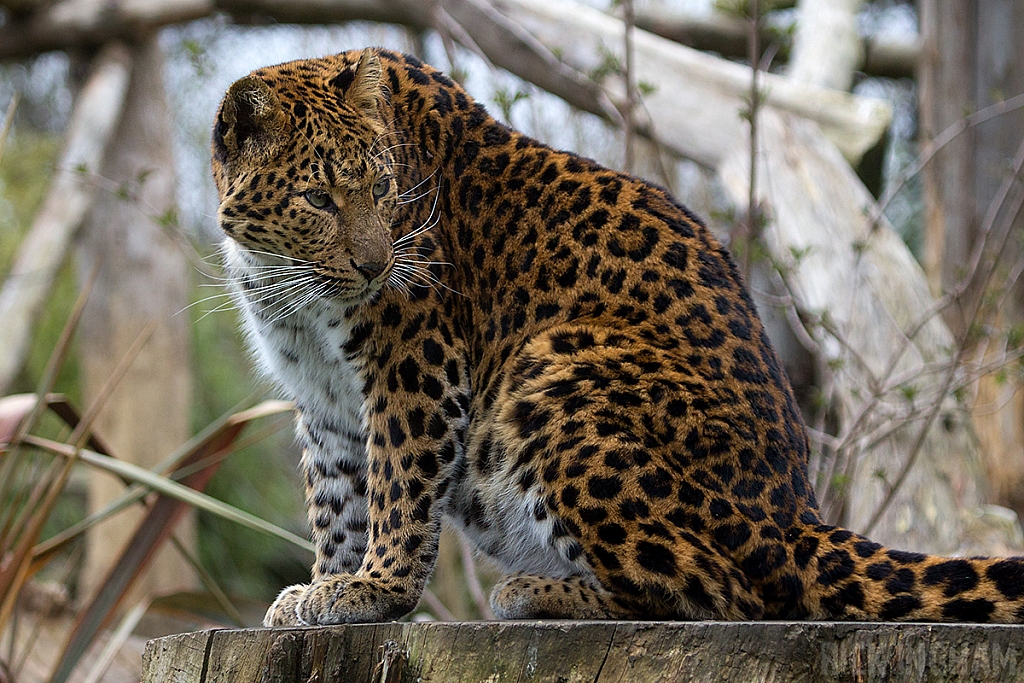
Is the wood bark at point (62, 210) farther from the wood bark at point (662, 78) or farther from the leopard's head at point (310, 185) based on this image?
the wood bark at point (662, 78)

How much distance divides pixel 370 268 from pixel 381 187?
0.35 m

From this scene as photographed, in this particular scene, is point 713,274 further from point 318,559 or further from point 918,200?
point 918,200

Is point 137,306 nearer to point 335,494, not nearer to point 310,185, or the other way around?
point 335,494

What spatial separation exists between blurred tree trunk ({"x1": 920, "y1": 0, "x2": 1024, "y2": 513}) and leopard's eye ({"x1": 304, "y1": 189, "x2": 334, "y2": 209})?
7.04 metres

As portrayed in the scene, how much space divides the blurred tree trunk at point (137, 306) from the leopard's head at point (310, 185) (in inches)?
260

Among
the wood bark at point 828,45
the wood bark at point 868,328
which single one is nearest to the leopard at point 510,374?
the wood bark at point 868,328

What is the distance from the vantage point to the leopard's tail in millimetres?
2977

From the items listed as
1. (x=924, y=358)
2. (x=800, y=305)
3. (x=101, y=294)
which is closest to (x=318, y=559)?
(x=800, y=305)

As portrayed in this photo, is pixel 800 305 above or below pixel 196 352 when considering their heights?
above

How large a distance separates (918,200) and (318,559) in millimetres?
12092

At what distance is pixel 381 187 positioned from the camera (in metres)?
4.04

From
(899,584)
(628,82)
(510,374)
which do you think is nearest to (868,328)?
(628,82)

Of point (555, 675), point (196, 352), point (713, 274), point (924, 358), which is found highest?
point (713, 274)

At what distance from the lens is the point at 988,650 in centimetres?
250
